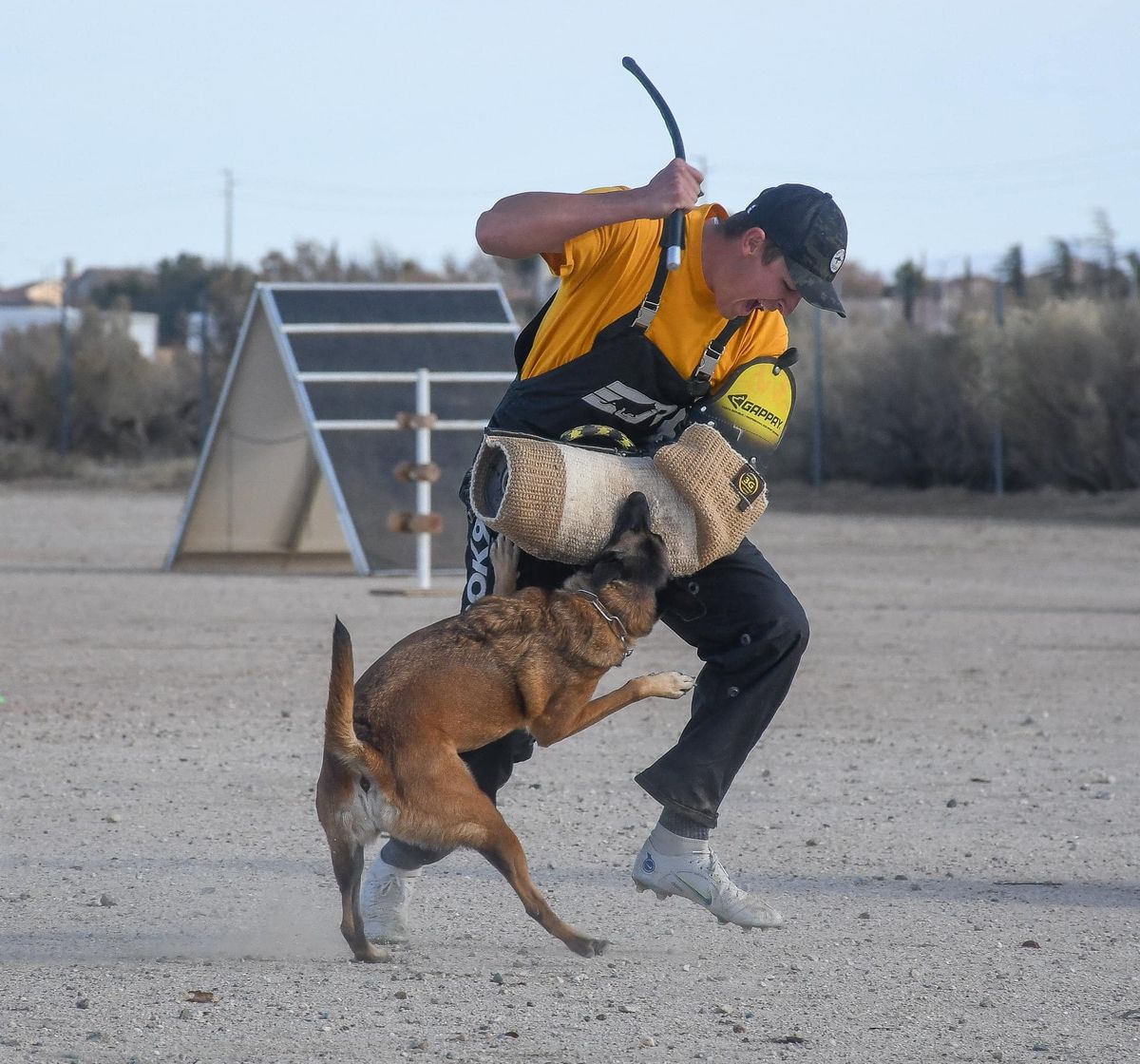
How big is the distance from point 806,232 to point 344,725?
1.70m

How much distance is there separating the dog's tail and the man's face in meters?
1.31

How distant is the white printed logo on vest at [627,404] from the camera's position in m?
4.65

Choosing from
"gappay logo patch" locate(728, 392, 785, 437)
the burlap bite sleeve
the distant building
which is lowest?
the burlap bite sleeve

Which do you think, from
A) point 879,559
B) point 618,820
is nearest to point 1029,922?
point 618,820

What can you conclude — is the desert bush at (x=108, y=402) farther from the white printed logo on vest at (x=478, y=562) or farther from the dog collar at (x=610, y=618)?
the dog collar at (x=610, y=618)

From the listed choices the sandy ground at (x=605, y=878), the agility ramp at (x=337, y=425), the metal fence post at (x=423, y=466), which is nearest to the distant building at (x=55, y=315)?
the agility ramp at (x=337, y=425)

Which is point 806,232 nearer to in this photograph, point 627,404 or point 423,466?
point 627,404

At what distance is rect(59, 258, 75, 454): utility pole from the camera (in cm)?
4075

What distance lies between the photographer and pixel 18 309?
268 ft

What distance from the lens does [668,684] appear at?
16.3 ft

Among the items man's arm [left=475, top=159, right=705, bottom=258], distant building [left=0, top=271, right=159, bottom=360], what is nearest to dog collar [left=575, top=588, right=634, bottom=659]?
man's arm [left=475, top=159, right=705, bottom=258]

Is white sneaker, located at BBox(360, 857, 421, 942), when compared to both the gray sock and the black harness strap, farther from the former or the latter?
the black harness strap

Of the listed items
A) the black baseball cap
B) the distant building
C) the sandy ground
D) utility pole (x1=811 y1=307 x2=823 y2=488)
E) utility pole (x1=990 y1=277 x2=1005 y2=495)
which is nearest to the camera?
the sandy ground

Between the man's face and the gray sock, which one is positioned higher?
the man's face
